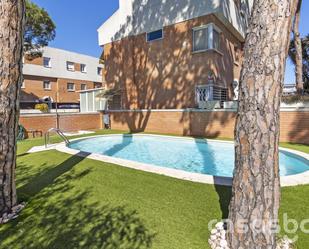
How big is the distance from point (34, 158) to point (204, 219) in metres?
8.00

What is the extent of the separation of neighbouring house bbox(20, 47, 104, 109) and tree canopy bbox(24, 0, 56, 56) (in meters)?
8.25

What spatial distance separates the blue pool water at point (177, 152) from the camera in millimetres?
9453

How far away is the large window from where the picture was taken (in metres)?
17.0

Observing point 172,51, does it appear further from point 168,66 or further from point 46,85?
point 46,85

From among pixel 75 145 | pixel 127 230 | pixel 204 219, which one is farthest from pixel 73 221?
pixel 75 145

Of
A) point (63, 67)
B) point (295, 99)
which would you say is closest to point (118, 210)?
point (295, 99)

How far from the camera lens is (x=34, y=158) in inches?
366

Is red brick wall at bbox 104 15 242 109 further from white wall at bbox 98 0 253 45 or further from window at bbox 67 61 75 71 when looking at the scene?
window at bbox 67 61 75 71

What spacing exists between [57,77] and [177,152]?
33.0 metres

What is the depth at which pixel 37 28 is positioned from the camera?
23.2 m

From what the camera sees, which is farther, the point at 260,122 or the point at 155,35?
the point at 155,35

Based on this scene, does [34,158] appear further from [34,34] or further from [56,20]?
[56,20]

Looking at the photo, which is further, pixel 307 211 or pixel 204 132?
pixel 204 132

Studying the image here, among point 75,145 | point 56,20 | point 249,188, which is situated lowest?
point 75,145
